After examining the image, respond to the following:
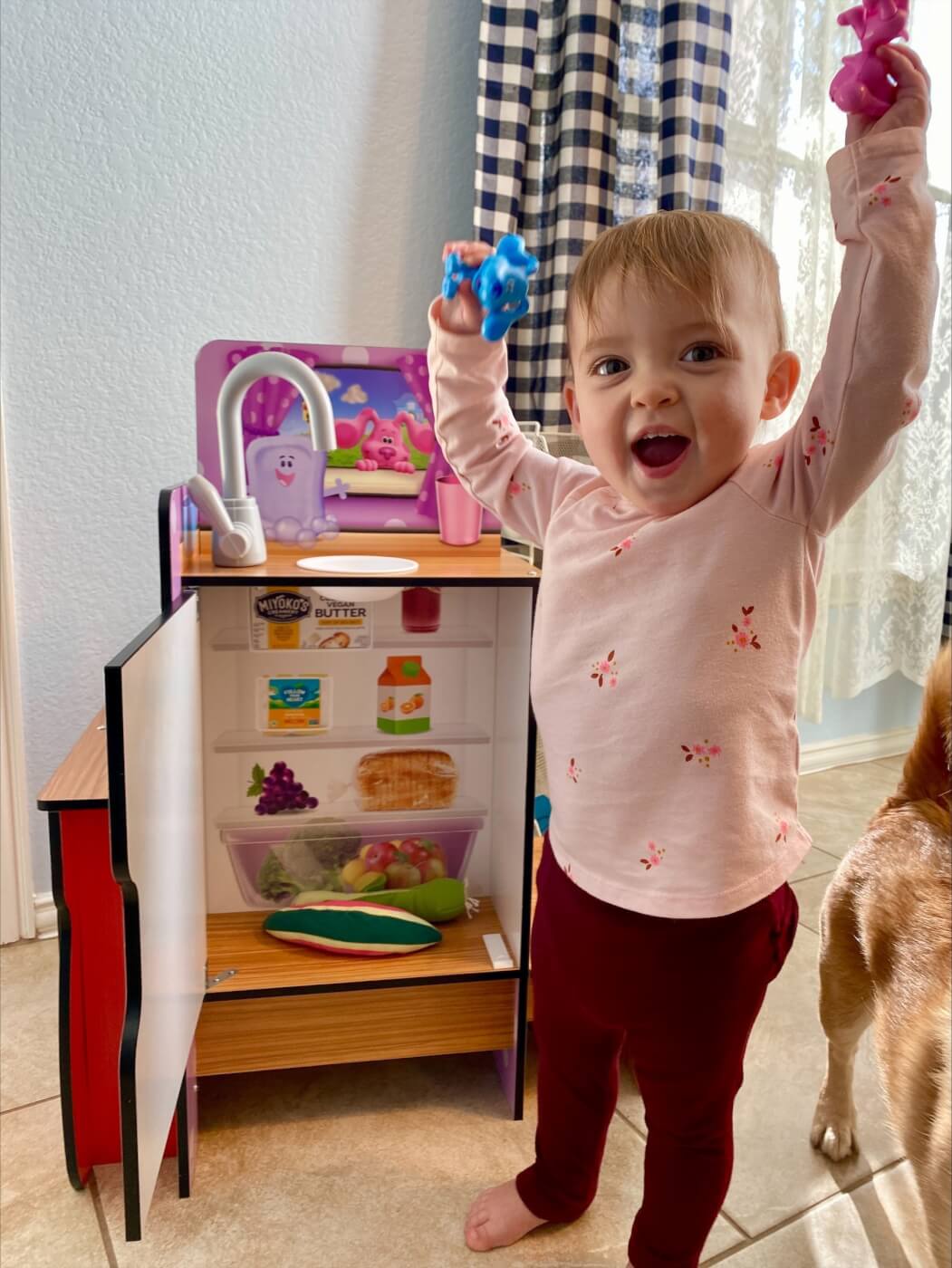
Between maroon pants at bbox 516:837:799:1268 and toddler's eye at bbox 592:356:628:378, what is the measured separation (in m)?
0.49

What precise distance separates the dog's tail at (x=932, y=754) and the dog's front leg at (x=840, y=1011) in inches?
5.4

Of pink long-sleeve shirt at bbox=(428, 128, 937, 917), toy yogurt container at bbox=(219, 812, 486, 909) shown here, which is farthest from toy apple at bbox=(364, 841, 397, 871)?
pink long-sleeve shirt at bbox=(428, 128, 937, 917)

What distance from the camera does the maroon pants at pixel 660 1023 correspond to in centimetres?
87

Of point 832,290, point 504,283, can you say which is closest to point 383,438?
point 504,283

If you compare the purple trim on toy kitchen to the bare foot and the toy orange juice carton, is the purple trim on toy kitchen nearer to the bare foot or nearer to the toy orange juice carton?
the toy orange juice carton

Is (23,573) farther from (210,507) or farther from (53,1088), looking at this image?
(53,1088)

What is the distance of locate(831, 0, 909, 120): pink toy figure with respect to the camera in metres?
0.65

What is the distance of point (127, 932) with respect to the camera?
81cm

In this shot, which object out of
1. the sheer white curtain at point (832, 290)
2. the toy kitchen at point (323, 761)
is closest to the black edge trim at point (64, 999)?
the toy kitchen at point (323, 761)

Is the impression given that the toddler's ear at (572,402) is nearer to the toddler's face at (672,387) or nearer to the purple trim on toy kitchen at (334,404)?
the toddler's face at (672,387)

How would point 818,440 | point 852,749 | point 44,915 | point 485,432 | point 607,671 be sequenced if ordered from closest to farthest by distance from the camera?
1. point 818,440
2. point 607,671
3. point 485,432
4. point 44,915
5. point 852,749

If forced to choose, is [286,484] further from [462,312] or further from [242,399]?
[462,312]

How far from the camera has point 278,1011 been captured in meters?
1.26

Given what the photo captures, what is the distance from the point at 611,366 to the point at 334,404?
62 centimetres
